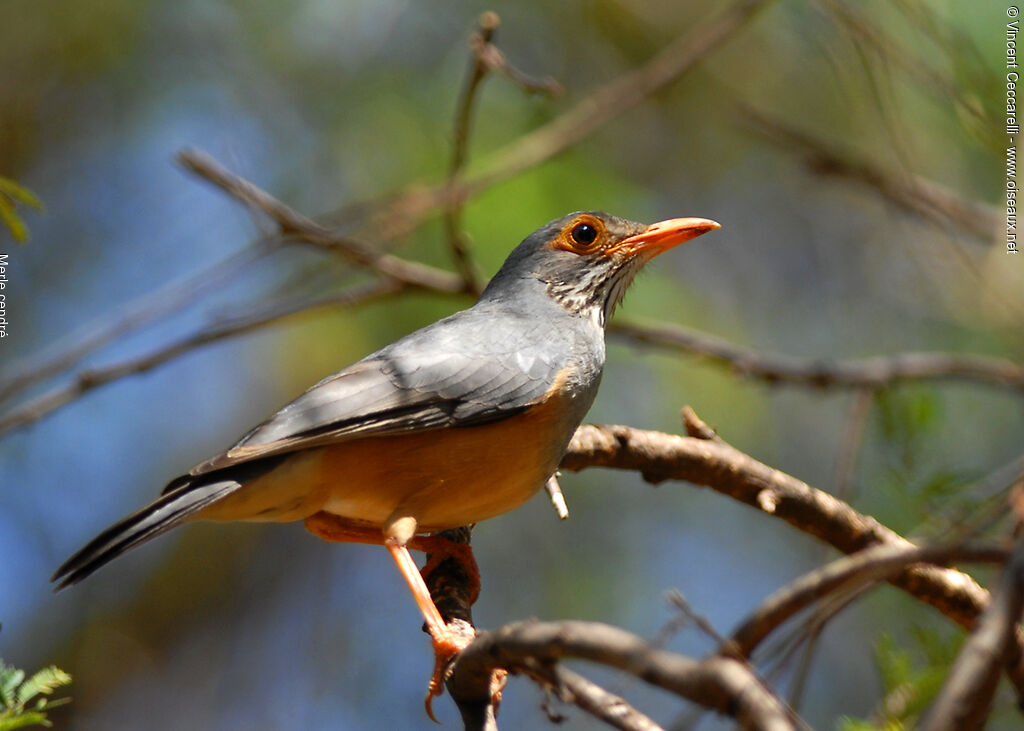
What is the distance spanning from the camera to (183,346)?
657 cm

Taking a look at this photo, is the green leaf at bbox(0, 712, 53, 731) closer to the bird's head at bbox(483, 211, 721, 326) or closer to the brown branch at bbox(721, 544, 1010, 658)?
the brown branch at bbox(721, 544, 1010, 658)

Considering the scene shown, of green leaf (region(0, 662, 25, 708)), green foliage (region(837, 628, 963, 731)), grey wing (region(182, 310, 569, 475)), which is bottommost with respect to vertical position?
green foliage (region(837, 628, 963, 731))

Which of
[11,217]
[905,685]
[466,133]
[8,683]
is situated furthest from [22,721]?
[466,133]

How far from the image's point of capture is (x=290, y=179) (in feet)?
32.5

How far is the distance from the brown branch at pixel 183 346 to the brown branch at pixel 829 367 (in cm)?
175

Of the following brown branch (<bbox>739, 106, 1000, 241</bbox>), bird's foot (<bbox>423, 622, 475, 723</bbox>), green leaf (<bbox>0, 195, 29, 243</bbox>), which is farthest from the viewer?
brown branch (<bbox>739, 106, 1000, 241</bbox>)

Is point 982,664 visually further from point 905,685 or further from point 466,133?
point 466,133

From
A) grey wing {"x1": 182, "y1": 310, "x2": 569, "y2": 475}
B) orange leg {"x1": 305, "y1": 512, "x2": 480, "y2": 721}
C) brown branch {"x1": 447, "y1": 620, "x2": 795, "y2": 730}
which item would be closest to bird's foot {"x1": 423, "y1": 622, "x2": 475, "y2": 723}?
orange leg {"x1": 305, "y1": 512, "x2": 480, "y2": 721}

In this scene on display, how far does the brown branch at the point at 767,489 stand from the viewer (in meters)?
4.80

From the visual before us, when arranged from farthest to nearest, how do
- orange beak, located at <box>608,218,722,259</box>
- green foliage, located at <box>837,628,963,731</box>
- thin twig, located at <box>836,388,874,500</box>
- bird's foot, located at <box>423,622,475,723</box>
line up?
1. orange beak, located at <box>608,218,722,259</box>
2. thin twig, located at <box>836,388,874,500</box>
3. bird's foot, located at <box>423,622,475,723</box>
4. green foliage, located at <box>837,628,963,731</box>

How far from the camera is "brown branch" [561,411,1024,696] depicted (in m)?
4.80

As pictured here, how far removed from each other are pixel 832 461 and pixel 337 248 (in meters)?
6.33

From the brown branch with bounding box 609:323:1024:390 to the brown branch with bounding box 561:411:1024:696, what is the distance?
1683 millimetres

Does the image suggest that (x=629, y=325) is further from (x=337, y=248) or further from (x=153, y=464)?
(x=153, y=464)
